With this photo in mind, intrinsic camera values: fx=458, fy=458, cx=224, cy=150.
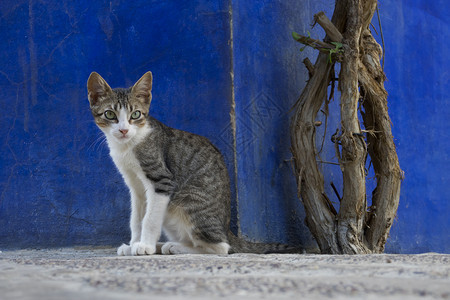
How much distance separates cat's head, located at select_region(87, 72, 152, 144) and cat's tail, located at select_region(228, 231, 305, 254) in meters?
1.05

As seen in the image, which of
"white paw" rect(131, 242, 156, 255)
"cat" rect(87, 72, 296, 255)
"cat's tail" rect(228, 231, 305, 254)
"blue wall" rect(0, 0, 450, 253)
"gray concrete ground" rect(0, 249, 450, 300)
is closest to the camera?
"gray concrete ground" rect(0, 249, 450, 300)

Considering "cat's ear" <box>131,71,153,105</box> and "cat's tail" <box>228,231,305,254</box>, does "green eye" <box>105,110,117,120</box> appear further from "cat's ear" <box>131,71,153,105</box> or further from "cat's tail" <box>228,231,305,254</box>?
"cat's tail" <box>228,231,305,254</box>

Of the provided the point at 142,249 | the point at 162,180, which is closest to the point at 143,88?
the point at 162,180

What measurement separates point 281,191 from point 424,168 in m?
1.72

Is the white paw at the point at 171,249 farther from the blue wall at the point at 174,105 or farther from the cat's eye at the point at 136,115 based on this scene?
the cat's eye at the point at 136,115

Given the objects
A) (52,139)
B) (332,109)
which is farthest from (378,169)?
(52,139)

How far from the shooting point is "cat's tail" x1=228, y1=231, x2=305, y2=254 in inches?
129

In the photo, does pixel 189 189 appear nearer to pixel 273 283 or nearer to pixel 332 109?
pixel 332 109

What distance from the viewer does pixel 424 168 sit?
14.8ft

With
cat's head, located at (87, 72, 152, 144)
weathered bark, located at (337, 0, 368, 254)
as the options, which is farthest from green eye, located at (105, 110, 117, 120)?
weathered bark, located at (337, 0, 368, 254)

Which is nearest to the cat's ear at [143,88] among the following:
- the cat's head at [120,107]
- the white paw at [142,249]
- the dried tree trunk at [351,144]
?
the cat's head at [120,107]

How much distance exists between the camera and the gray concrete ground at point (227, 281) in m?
1.18

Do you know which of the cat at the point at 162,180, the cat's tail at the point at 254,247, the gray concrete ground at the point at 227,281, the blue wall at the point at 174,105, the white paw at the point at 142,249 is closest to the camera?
the gray concrete ground at the point at 227,281

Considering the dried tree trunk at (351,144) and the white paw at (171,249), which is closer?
the white paw at (171,249)
